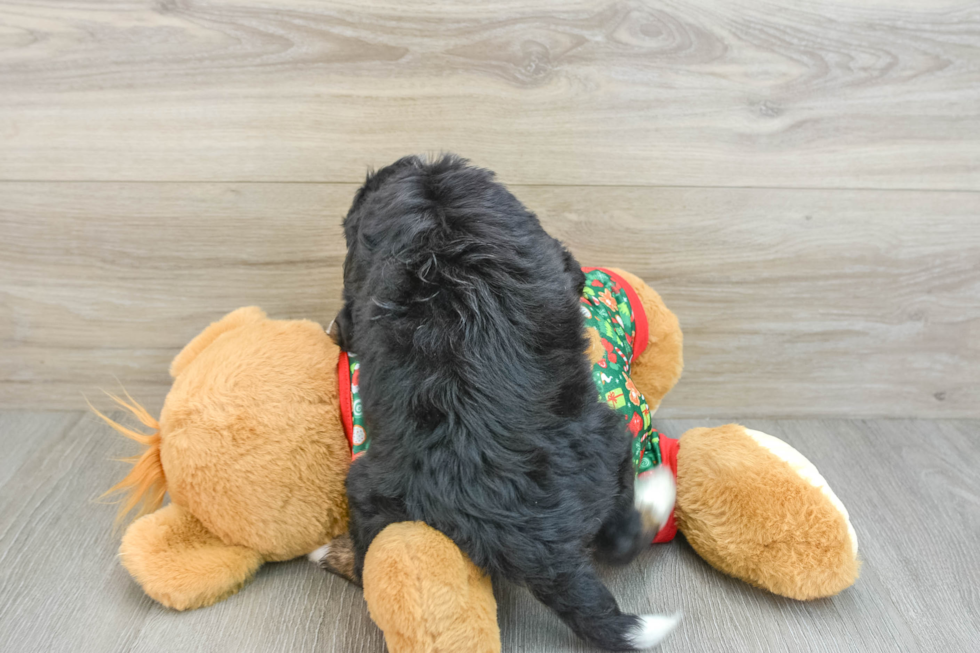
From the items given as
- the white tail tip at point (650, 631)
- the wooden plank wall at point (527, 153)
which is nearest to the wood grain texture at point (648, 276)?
the wooden plank wall at point (527, 153)

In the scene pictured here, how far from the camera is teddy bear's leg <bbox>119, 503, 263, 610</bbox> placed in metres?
0.66

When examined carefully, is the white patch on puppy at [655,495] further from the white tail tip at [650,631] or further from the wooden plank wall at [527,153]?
the wooden plank wall at [527,153]

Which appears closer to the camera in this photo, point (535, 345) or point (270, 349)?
point (535, 345)

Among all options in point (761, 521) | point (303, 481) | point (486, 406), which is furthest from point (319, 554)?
point (761, 521)

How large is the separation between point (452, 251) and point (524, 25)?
0.41m

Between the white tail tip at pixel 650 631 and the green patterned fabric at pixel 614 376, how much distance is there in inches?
5.5

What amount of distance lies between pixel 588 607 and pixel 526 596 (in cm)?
15

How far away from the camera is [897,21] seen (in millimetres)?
827

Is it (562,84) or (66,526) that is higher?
(562,84)

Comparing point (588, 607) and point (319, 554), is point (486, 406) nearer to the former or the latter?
point (588, 607)

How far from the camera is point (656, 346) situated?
34.3 inches

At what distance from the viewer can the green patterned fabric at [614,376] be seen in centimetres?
67

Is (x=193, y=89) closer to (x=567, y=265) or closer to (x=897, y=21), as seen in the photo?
(x=567, y=265)

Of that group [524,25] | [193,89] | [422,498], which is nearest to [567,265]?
[422,498]
